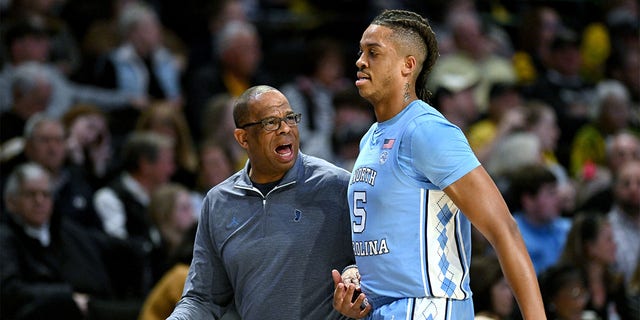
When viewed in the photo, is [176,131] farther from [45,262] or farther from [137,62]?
[45,262]

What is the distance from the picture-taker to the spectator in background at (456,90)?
33.4 ft

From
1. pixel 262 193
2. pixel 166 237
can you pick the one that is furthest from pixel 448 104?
pixel 262 193

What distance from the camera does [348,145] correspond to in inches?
374

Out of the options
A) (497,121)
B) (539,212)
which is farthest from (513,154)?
(497,121)

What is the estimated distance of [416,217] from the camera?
401cm

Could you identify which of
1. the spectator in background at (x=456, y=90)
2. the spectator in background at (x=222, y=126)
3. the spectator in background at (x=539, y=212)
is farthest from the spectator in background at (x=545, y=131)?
the spectator in background at (x=222, y=126)

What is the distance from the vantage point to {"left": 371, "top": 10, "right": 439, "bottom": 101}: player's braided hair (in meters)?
4.21

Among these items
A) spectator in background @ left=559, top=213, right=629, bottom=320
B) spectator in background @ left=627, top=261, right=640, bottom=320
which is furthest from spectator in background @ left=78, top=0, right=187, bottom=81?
spectator in background @ left=627, top=261, right=640, bottom=320

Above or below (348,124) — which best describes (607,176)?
below

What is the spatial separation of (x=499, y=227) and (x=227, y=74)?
7.18 m

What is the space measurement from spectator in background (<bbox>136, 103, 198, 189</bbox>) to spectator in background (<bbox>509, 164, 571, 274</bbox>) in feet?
8.94

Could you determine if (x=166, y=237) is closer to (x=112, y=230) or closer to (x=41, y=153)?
(x=112, y=230)

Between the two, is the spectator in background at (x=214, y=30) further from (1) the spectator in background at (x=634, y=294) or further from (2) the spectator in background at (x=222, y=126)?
(1) the spectator in background at (x=634, y=294)

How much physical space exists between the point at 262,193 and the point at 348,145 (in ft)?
15.6
